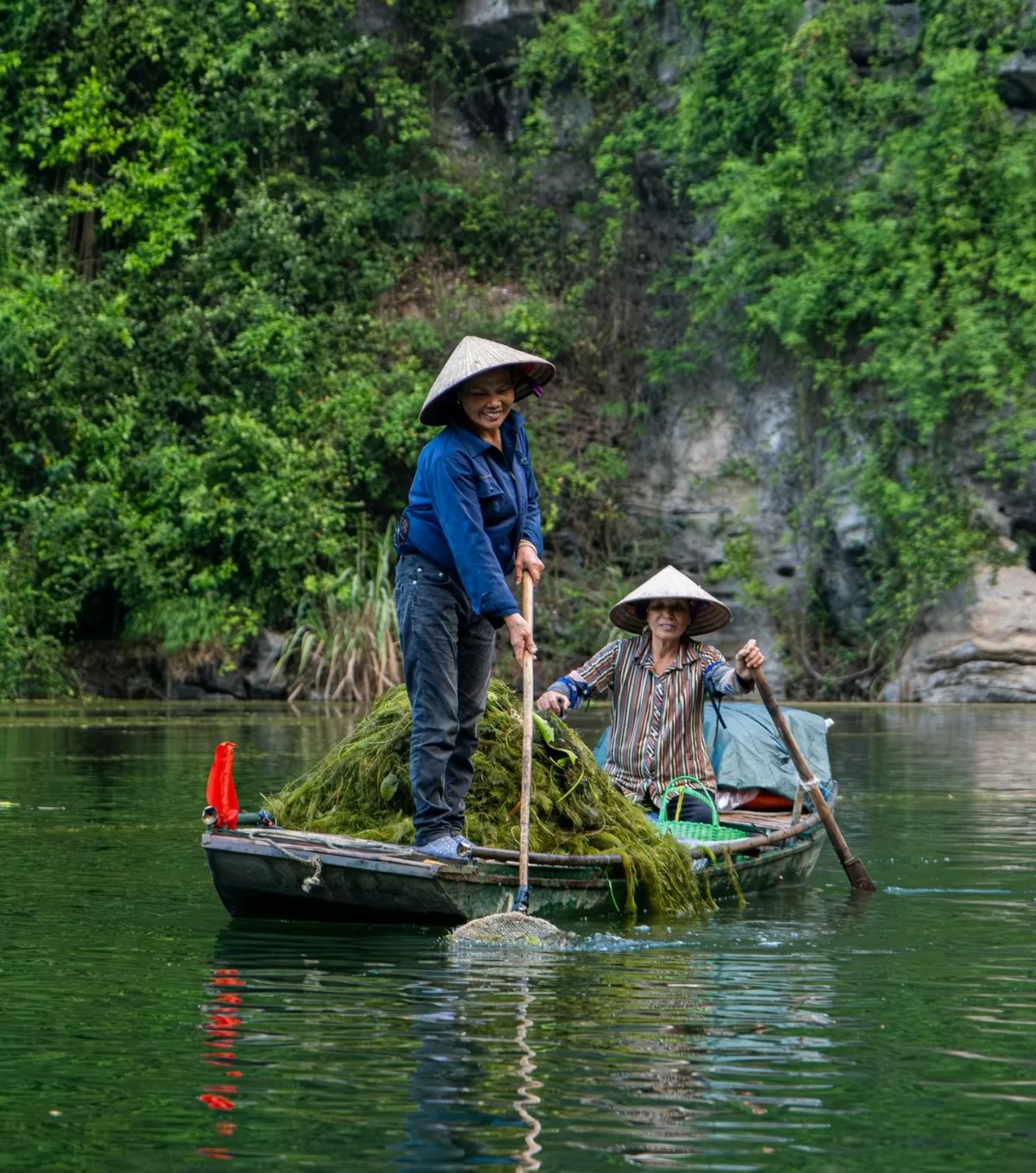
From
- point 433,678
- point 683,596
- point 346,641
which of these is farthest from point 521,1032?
point 346,641

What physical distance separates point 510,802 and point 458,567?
126 centimetres

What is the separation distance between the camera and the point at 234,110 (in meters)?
24.8

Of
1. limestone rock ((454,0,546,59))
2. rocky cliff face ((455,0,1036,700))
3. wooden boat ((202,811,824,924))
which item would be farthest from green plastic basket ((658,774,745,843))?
limestone rock ((454,0,546,59))

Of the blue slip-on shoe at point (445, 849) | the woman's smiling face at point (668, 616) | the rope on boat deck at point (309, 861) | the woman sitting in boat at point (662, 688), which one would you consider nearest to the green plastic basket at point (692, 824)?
the woman sitting in boat at point (662, 688)

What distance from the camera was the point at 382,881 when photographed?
21.3ft

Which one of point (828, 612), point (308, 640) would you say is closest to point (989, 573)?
point (828, 612)

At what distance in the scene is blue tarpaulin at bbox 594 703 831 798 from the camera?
30.2 ft

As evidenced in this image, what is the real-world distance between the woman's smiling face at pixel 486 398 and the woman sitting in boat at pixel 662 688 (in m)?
1.69

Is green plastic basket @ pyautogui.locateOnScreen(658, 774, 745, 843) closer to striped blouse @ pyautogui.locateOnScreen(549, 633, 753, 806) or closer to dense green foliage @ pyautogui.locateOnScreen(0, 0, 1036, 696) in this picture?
striped blouse @ pyautogui.locateOnScreen(549, 633, 753, 806)

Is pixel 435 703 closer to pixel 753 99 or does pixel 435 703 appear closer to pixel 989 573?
pixel 989 573

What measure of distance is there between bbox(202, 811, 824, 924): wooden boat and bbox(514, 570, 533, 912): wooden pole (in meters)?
0.04

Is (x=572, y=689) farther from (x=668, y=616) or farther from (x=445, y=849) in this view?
(x=445, y=849)

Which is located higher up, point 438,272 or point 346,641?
point 438,272

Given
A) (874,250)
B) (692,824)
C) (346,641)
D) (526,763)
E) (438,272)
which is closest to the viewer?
(526,763)
